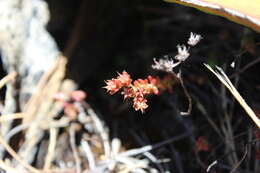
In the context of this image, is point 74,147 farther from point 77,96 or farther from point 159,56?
point 159,56

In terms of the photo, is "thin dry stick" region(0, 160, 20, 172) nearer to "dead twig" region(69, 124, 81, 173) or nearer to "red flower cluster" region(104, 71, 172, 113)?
"dead twig" region(69, 124, 81, 173)

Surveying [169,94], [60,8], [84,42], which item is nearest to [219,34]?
[169,94]

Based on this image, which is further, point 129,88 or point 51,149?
point 51,149

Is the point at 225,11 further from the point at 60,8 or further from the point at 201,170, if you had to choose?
the point at 60,8

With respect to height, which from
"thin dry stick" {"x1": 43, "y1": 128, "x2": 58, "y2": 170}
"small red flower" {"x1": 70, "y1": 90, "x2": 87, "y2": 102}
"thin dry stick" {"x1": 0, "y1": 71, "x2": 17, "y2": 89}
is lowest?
"thin dry stick" {"x1": 43, "y1": 128, "x2": 58, "y2": 170}

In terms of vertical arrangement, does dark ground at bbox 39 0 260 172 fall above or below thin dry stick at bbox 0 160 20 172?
above

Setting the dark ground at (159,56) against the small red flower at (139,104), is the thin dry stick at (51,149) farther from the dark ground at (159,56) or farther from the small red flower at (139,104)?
the small red flower at (139,104)

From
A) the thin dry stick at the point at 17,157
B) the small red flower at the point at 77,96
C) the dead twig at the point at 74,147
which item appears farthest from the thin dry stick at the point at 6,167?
the small red flower at the point at 77,96

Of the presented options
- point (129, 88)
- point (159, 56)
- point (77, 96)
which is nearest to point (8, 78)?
point (77, 96)

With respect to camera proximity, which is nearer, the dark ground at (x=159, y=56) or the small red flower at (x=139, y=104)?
the small red flower at (x=139, y=104)

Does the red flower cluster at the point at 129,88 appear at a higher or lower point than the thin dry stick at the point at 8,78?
lower

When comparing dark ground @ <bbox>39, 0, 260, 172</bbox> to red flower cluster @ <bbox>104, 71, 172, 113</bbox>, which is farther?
dark ground @ <bbox>39, 0, 260, 172</bbox>

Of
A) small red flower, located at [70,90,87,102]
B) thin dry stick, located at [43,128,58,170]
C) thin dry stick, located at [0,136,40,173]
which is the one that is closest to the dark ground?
small red flower, located at [70,90,87,102]

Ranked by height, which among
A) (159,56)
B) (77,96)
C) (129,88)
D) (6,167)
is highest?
(159,56)
